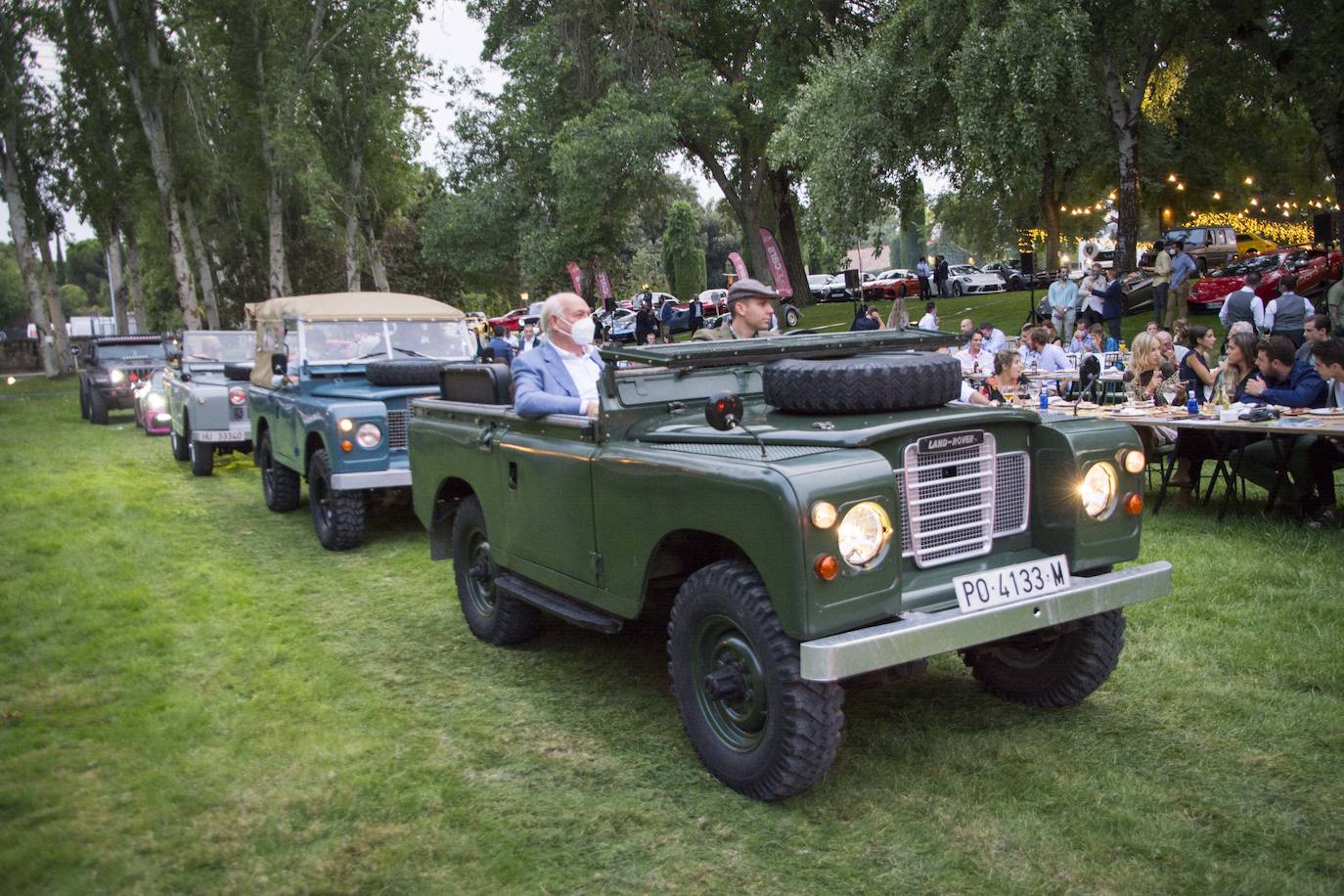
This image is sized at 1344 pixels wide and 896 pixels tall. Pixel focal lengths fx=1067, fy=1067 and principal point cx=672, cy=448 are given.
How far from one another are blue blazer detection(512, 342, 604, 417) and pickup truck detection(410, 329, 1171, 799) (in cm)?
11

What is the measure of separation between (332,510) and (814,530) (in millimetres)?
5997

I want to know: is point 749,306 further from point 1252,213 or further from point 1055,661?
point 1252,213

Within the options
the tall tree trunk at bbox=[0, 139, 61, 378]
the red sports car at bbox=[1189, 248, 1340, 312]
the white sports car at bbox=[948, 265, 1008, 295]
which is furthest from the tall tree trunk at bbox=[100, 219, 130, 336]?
the red sports car at bbox=[1189, 248, 1340, 312]

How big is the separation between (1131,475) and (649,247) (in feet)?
230

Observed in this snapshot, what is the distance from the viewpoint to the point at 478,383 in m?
6.02

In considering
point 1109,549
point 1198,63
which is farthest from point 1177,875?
point 1198,63

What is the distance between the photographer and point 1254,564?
6.80 metres

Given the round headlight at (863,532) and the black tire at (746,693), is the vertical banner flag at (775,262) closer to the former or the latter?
the black tire at (746,693)

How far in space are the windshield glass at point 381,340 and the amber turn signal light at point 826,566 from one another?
7.37 metres

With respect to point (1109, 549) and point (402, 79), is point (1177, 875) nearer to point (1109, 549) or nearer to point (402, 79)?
point (1109, 549)

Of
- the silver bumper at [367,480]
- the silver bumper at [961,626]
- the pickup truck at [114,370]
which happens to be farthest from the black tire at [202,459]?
the silver bumper at [961,626]

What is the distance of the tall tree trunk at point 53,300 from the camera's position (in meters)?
34.9

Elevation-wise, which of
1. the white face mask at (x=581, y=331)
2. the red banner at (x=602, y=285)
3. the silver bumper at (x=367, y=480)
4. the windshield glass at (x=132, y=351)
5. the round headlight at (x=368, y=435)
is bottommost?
the silver bumper at (x=367, y=480)

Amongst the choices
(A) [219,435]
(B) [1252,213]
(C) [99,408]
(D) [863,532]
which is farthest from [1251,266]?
(C) [99,408]
